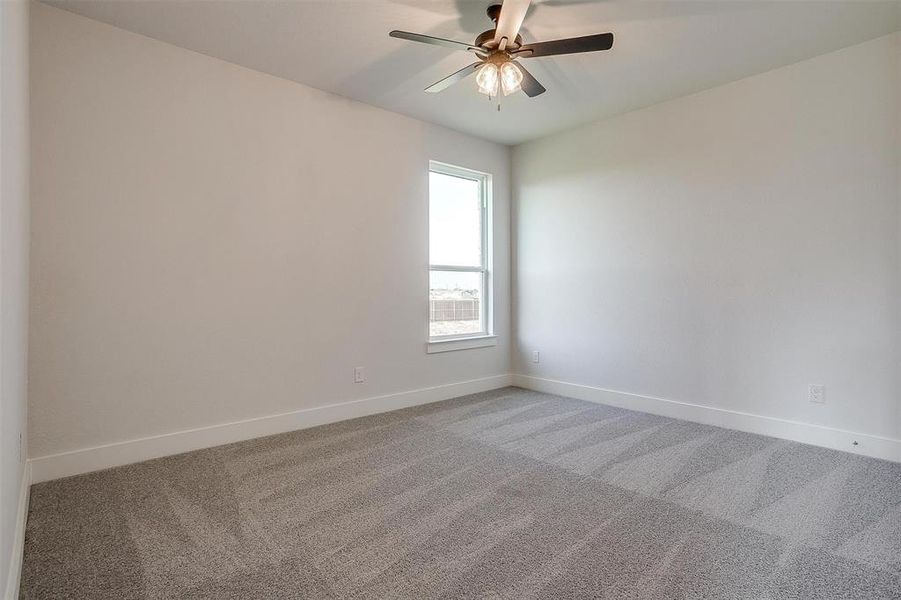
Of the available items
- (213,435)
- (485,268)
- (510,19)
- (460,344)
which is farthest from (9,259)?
(485,268)

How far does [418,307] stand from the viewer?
4047 mm

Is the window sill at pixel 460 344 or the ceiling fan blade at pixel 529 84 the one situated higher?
the ceiling fan blade at pixel 529 84

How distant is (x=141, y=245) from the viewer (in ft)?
8.88

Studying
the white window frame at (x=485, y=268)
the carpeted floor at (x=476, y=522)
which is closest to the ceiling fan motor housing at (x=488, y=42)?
the white window frame at (x=485, y=268)

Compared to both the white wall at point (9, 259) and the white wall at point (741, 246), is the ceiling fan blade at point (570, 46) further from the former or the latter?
the white wall at point (9, 259)

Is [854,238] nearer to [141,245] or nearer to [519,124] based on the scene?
[519,124]

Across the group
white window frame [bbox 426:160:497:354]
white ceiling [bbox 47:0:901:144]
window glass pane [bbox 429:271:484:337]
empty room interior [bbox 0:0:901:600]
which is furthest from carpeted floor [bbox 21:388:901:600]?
white ceiling [bbox 47:0:901:144]

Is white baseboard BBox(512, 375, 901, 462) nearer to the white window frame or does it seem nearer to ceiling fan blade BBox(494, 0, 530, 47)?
the white window frame

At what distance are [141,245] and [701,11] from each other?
3.47 metres

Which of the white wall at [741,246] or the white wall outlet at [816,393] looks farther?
the white wall outlet at [816,393]

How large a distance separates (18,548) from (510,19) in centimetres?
291

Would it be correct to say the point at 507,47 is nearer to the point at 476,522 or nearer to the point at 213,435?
the point at 476,522

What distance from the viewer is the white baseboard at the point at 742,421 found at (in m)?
2.76

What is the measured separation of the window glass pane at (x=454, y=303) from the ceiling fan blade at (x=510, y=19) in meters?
2.26
